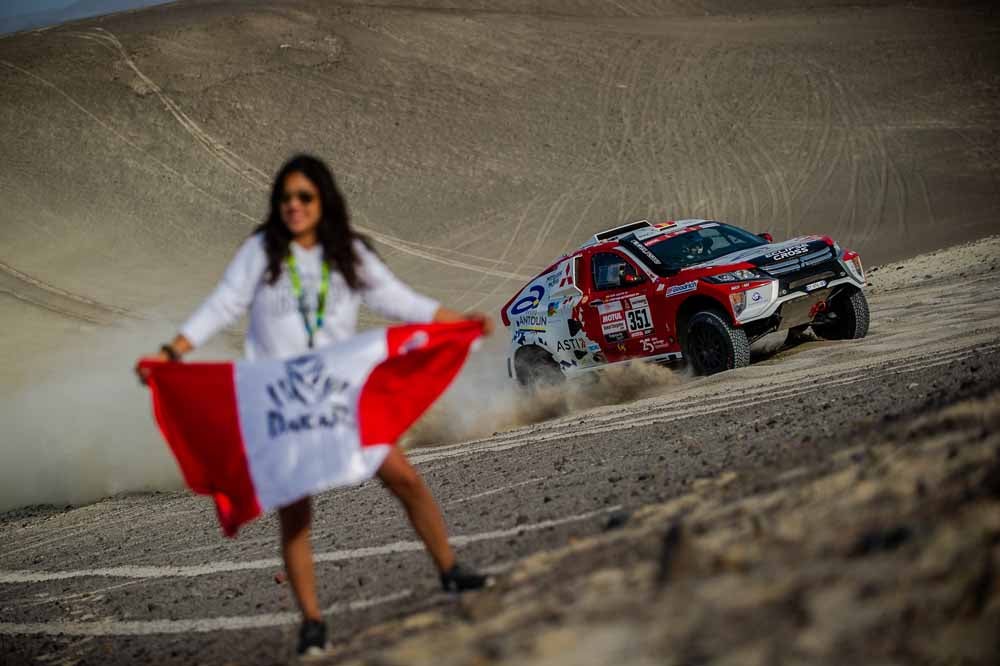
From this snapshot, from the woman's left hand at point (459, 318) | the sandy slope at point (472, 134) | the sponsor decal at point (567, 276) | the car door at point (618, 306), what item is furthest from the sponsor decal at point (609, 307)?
the sandy slope at point (472, 134)

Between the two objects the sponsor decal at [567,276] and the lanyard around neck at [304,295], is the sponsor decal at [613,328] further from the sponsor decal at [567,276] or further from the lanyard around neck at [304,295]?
the lanyard around neck at [304,295]

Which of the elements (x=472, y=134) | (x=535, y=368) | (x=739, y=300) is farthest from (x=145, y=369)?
(x=472, y=134)

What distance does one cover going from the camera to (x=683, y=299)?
12.1 meters

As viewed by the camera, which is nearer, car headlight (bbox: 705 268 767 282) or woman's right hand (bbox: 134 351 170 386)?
woman's right hand (bbox: 134 351 170 386)

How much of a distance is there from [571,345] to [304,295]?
868cm

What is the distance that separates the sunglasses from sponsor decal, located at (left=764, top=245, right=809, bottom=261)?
25.9 feet

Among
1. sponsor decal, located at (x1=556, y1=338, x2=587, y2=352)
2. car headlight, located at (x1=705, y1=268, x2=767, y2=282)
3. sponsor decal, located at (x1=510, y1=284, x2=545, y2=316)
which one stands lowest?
sponsor decal, located at (x1=556, y1=338, x2=587, y2=352)

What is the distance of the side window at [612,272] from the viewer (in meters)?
12.7

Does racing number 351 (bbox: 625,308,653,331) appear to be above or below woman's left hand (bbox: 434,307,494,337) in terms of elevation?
below

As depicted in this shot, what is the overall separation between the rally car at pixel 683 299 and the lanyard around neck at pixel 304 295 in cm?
732

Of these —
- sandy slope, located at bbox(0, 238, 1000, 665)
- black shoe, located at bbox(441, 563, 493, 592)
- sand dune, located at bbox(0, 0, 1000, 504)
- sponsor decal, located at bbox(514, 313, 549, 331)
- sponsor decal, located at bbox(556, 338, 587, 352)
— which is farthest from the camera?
sand dune, located at bbox(0, 0, 1000, 504)

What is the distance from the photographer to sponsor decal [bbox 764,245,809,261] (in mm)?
11959

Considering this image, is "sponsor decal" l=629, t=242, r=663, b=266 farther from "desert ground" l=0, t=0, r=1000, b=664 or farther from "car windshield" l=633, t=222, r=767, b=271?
"desert ground" l=0, t=0, r=1000, b=664

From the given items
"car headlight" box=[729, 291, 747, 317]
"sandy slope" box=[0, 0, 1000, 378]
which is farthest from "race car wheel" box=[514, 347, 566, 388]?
"sandy slope" box=[0, 0, 1000, 378]
